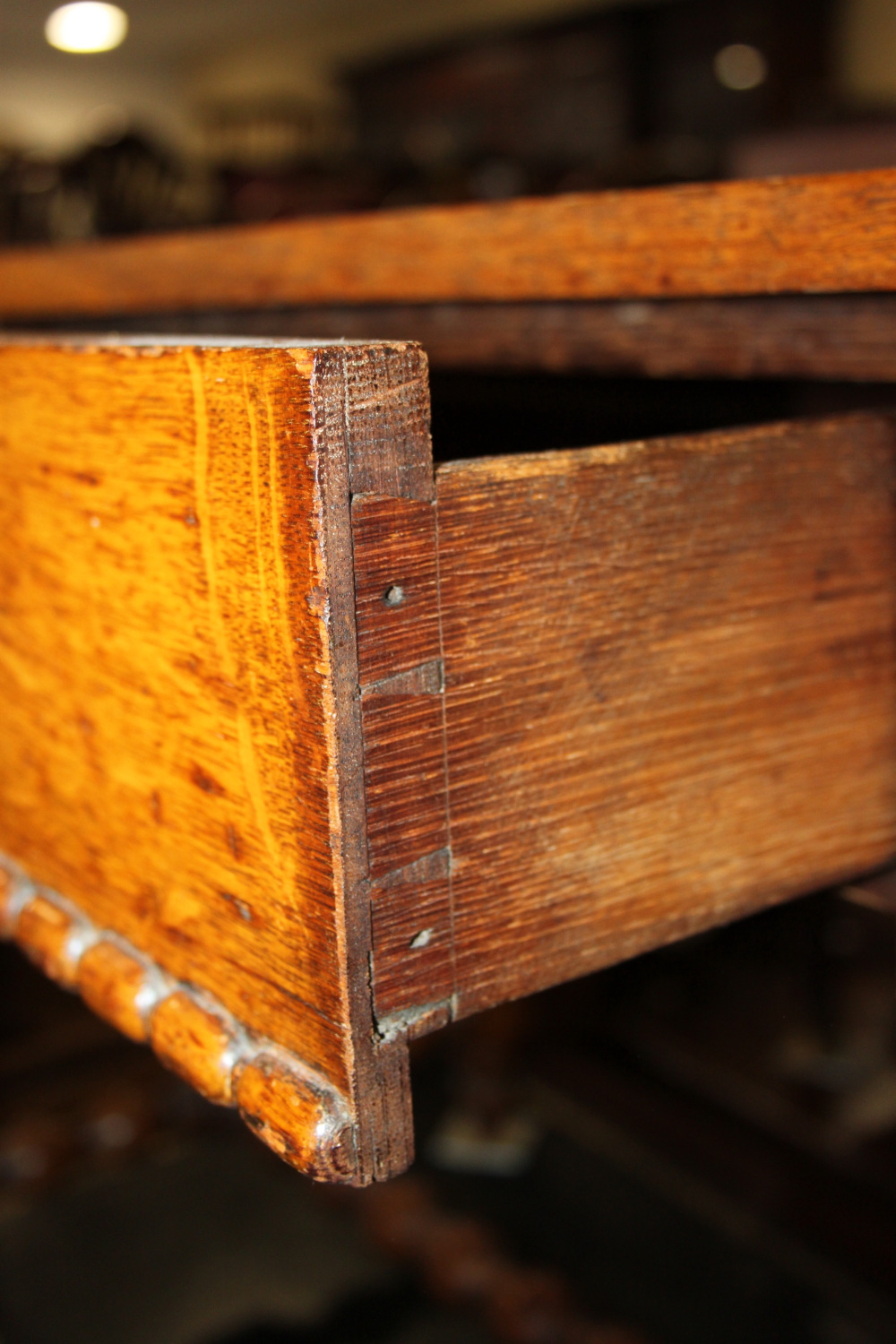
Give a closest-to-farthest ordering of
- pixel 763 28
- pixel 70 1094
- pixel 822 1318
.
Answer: pixel 822 1318
pixel 70 1094
pixel 763 28

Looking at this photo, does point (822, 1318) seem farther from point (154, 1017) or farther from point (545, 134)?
point (545, 134)

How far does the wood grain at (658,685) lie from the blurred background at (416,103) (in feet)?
1.96

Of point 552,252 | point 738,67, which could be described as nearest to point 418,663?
point 552,252

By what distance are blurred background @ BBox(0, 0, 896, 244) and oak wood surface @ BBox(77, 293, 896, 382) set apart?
379 mm

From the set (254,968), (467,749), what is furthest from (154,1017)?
(467,749)

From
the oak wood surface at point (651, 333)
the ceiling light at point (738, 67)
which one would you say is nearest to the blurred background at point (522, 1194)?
the oak wood surface at point (651, 333)

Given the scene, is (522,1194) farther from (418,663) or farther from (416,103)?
(416,103)

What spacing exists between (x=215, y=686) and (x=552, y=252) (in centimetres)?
31

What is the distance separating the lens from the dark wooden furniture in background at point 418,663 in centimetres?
42

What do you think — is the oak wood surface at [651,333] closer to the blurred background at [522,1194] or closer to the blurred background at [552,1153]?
the blurred background at [552,1153]

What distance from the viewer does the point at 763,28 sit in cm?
475

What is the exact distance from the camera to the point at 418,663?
0.42m

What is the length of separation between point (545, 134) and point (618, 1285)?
16.8 ft

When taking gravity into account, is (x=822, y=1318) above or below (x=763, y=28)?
below
